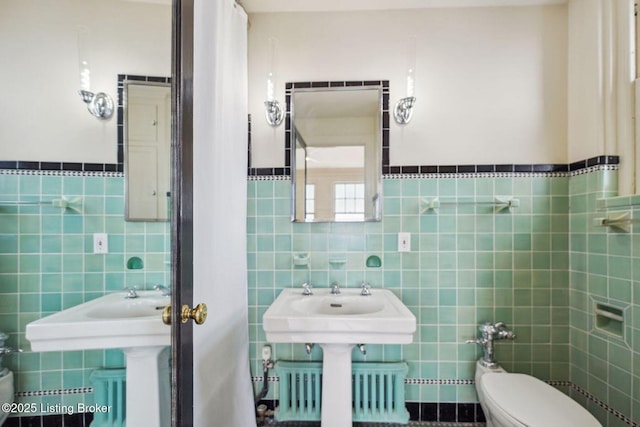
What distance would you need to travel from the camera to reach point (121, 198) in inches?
28.6

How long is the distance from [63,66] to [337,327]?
1.18m

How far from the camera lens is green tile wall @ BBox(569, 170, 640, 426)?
4.04 feet

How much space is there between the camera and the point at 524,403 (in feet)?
3.76

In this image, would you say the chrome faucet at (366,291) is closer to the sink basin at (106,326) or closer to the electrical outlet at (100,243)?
the sink basin at (106,326)

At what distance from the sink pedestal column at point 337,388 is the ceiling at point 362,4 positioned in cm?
186

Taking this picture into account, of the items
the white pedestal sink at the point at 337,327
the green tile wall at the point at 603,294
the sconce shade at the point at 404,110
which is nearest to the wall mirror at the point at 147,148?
the white pedestal sink at the point at 337,327

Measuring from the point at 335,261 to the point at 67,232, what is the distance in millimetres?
1220

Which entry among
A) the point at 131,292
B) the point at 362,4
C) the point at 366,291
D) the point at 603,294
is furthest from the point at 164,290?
the point at 603,294

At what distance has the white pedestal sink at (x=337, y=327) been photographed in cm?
117

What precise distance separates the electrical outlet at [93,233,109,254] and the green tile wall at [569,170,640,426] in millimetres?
2005

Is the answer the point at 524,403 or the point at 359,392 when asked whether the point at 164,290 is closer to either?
the point at 359,392

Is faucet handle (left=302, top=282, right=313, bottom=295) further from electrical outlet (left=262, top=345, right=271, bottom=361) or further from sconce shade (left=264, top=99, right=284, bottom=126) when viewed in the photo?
sconce shade (left=264, top=99, right=284, bottom=126)

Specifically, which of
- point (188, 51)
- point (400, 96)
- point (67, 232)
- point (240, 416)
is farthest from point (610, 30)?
point (240, 416)

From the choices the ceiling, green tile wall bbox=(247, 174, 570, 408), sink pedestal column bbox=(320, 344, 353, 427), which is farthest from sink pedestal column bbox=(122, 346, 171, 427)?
the ceiling
